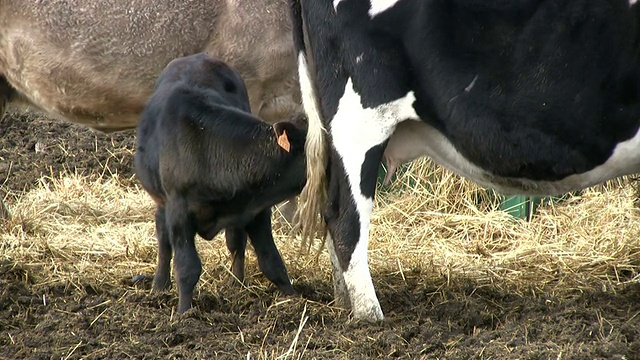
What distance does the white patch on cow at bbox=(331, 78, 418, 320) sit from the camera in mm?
5691

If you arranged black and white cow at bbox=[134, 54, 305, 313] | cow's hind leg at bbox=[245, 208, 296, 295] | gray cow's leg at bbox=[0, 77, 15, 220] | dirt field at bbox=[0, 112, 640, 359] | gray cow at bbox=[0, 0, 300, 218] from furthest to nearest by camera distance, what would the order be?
gray cow's leg at bbox=[0, 77, 15, 220] < gray cow at bbox=[0, 0, 300, 218] < cow's hind leg at bbox=[245, 208, 296, 295] < black and white cow at bbox=[134, 54, 305, 313] < dirt field at bbox=[0, 112, 640, 359]

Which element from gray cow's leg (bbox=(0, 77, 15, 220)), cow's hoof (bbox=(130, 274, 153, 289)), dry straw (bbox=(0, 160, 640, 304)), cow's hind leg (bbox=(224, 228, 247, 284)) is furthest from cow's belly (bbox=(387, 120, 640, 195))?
gray cow's leg (bbox=(0, 77, 15, 220))

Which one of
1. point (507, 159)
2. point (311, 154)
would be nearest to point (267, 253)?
point (311, 154)

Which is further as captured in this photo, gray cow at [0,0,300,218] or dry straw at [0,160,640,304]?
gray cow at [0,0,300,218]

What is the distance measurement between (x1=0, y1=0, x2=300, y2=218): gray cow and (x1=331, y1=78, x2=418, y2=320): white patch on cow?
1849 mm

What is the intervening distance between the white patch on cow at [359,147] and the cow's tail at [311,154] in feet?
0.35

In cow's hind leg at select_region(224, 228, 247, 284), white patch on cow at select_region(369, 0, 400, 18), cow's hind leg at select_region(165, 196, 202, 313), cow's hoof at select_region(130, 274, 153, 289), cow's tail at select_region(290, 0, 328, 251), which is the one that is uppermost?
white patch on cow at select_region(369, 0, 400, 18)

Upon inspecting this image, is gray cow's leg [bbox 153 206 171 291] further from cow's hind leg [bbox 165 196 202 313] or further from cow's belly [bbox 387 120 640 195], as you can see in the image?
cow's belly [bbox 387 120 640 195]

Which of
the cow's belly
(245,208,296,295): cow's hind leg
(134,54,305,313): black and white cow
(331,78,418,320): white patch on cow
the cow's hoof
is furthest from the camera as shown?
→ the cow's hoof

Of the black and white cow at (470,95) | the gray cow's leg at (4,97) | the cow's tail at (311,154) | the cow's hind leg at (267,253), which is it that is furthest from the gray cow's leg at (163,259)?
the gray cow's leg at (4,97)

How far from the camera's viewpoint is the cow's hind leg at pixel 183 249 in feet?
19.5

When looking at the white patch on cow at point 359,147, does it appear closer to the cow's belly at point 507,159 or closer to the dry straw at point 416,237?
the cow's belly at point 507,159

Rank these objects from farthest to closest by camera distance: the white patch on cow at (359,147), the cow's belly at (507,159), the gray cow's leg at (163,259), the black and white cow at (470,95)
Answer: the gray cow's leg at (163,259), the white patch on cow at (359,147), the cow's belly at (507,159), the black and white cow at (470,95)

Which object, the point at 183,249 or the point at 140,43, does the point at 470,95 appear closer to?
the point at 183,249
